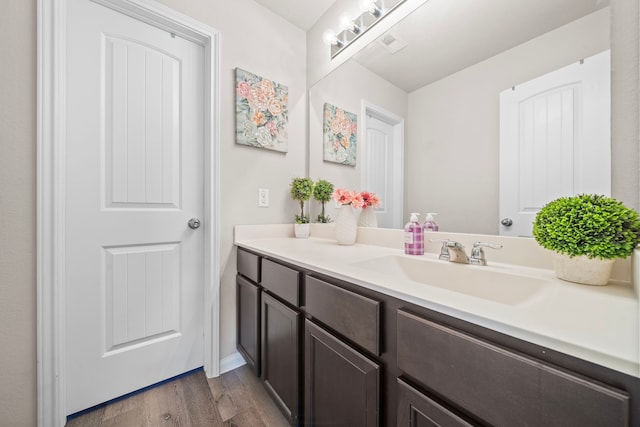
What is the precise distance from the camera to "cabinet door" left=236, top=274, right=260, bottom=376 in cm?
124

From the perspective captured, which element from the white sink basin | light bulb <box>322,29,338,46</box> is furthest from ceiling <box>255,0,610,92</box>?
the white sink basin

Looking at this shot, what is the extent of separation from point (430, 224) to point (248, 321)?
1.08 meters

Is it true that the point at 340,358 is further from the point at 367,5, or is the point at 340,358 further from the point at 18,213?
the point at 367,5

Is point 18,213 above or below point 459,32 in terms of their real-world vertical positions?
below

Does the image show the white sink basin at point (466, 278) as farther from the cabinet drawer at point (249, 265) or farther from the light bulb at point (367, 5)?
the light bulb at point (367, 5)

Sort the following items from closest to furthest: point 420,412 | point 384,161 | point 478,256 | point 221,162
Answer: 1. point 420,412
2. point 478,256
3. point 384,161
4. point 221,162

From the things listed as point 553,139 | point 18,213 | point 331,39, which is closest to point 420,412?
point 553,139

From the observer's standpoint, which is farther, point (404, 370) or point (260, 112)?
point (260, 112)

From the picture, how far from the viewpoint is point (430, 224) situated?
3.52ft

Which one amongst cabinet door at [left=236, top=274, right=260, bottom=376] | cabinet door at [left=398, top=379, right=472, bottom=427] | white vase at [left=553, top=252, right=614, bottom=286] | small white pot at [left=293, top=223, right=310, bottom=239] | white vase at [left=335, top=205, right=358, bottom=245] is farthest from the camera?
small white pot at [left=293, top=223, right=310, bottom=239]

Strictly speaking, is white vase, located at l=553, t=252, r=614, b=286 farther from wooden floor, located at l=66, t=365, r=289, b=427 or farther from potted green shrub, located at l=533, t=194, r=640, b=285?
wooden floor, located at l=66, t=365, r=289, b=427

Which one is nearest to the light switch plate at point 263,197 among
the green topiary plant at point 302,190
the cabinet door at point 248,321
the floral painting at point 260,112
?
the green topiary plant at point 302,190

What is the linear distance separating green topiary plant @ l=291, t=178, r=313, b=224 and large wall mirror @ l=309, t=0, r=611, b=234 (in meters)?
0.41

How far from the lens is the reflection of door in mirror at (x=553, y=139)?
2.22 ft
